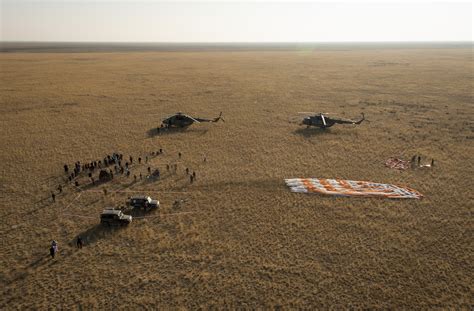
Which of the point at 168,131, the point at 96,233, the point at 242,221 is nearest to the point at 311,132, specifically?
the point at 168,131

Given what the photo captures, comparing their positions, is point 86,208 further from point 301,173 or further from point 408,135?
point 408,135

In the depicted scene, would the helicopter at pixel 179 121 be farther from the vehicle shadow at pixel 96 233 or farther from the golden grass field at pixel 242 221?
the vehicle shadow at pixel 96 233

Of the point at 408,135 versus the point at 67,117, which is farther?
the point at 67,117

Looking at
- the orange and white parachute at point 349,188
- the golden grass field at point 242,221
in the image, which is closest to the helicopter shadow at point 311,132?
the golden grass field at point 242,221

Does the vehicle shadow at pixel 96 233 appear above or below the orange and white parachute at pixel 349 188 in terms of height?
below

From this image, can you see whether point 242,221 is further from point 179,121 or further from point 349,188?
point 179,121

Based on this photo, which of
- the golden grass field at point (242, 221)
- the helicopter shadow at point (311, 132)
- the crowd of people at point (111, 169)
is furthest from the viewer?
the helicopter shadow at point (311, 132)

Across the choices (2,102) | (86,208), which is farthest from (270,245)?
(2,102)
